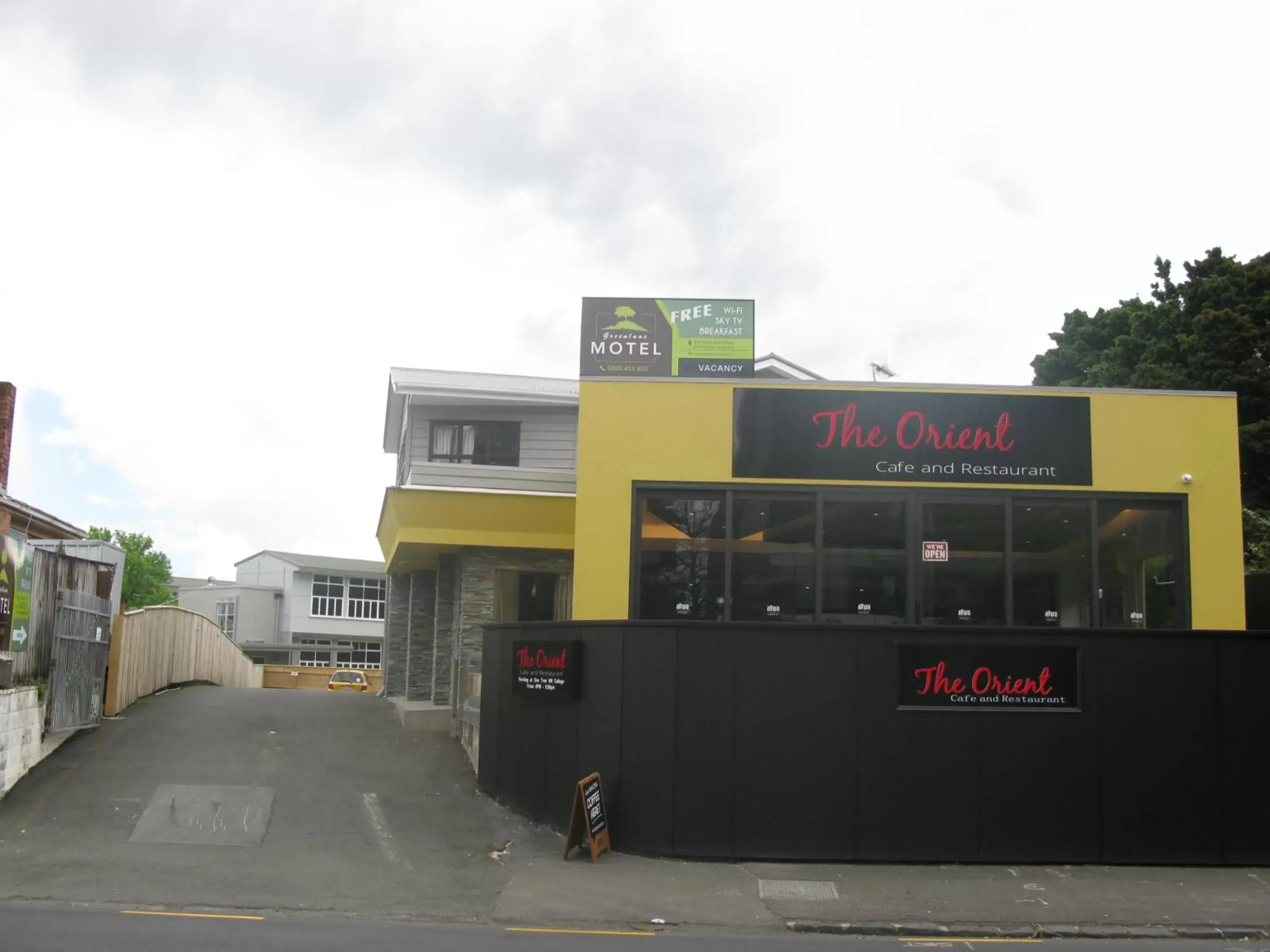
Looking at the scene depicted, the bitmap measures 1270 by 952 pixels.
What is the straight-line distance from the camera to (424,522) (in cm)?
2216

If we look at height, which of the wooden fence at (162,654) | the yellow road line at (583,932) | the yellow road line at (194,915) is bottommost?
the yellow road line at (583,932)

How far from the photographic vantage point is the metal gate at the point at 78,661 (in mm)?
17156

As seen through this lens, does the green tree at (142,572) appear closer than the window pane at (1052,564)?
No

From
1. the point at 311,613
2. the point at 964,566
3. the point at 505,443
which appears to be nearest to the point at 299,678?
the point at 311,613

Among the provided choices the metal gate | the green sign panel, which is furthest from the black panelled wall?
the metal gate

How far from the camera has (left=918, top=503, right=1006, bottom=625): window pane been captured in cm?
1508

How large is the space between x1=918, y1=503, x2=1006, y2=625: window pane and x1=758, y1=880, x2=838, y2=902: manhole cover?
3892mm

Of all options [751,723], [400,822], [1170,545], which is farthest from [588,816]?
[1170,545]

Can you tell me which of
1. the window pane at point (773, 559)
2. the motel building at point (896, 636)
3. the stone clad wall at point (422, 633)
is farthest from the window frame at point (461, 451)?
the window pane at point (773, 559)

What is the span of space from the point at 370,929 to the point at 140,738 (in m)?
10.2

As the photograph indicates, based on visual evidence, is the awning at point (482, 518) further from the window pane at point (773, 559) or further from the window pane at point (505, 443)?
the window pane at point (773, 559)

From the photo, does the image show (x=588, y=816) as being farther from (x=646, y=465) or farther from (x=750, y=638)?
(x=646, y=465)

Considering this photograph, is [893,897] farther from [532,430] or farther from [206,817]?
[532,430]

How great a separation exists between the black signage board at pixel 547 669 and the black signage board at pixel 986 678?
154 inches
